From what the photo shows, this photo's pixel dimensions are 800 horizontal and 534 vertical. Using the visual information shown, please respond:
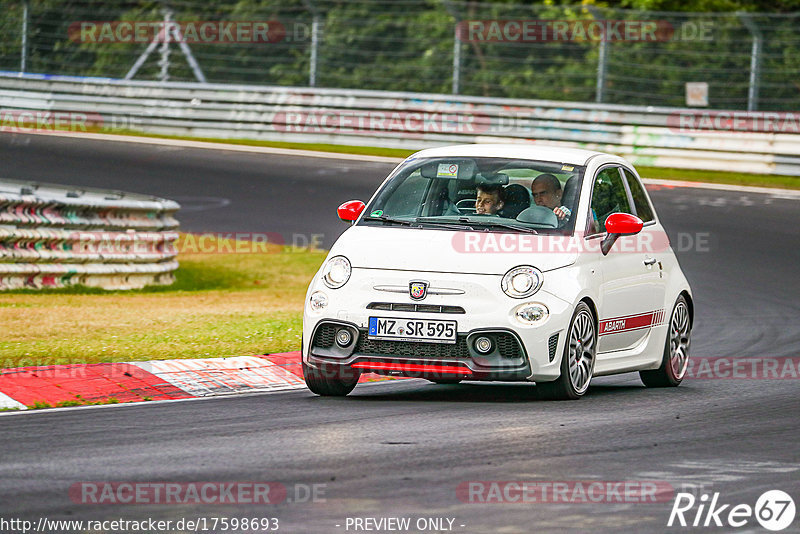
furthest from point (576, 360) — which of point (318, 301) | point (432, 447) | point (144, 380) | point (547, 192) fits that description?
point (144, 380)

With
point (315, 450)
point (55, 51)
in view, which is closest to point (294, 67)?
point (55, 51)

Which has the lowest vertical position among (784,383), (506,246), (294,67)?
(784,383)

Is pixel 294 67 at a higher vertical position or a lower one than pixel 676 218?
higher

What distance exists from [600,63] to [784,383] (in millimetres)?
16194

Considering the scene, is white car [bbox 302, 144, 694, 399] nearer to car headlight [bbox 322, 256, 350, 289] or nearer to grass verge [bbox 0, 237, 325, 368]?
car headlight [bbox 322, 256, 350, 289]

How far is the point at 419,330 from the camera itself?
350 inches

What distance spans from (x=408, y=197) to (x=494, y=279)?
4.53ft

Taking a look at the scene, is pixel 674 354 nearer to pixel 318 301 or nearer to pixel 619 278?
pixel 619 278

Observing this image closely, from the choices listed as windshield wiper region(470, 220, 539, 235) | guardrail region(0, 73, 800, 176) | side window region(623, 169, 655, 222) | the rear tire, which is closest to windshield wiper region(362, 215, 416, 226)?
windshield wiper region(470, 220, 539, 235)

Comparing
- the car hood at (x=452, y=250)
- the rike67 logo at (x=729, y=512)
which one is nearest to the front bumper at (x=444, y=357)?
the car hood at (x=452, y=250)

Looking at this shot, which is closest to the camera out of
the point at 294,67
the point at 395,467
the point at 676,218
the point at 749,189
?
the point at 395,467

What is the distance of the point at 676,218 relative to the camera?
2089 cm

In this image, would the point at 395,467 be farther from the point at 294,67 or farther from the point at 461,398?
the point at 294,67

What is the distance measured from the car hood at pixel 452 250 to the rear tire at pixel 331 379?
668 mm
